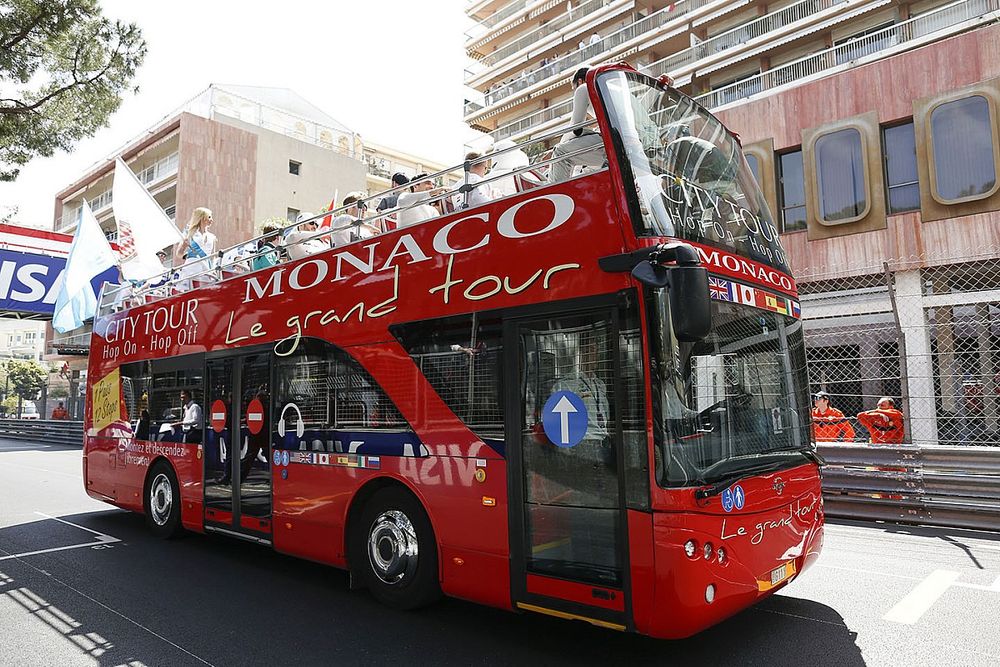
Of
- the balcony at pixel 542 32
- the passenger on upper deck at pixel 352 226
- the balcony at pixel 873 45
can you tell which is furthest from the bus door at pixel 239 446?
the balcony at pixel 542 32

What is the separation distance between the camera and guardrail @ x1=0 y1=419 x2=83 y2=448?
94.8 feet

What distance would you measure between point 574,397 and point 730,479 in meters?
1.05

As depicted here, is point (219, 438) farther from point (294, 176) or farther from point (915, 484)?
point (294, 176)

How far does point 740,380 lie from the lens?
4426 mm

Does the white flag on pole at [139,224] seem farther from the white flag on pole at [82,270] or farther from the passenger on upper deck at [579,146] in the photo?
the passenger on upper deck at [579,146]

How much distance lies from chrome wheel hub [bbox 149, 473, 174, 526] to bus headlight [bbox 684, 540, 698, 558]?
22.5 feet

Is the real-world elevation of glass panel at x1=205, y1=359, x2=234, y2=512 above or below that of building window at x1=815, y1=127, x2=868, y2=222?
below

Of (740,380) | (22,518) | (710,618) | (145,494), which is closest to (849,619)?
(710,618)

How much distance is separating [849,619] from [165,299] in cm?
821

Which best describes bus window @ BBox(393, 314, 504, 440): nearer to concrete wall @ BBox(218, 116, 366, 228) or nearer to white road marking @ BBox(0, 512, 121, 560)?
white road marking @ BBox(0, 512, 121, 560)

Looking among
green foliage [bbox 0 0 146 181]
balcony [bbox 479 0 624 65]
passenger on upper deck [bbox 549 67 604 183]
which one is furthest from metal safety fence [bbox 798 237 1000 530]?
balcony [bbox 479 0 624 65]

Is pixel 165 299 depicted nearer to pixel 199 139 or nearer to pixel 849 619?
pixel 849 619

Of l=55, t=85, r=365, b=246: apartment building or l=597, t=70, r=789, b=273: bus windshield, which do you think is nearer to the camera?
l=597, t=70, r=789, b=273: bus windshield

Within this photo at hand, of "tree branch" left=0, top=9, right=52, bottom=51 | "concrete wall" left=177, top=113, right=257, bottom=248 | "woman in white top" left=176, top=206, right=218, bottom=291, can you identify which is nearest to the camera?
"woman in white top" left=176, top=206, right=218, bottom=291
